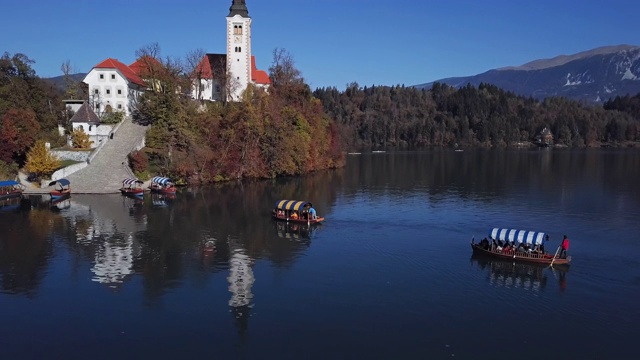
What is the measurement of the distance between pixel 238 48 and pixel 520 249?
67.6m

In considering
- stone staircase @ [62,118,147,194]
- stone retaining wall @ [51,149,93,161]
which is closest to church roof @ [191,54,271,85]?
stone staircase @ [62,118,147,194]

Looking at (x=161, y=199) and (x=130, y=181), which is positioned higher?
(x=130, y=181)

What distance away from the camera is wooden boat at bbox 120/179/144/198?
60309mm

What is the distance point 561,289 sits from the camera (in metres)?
31.0

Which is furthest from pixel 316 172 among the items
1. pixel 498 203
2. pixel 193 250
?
pixel 193 250

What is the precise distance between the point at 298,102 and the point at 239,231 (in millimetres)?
54066

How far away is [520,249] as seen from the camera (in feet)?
119

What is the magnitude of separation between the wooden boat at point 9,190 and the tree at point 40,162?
3.11 m

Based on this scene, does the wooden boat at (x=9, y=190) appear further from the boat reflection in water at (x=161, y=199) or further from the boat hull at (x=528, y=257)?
the boat hull at (x=528, y=257)

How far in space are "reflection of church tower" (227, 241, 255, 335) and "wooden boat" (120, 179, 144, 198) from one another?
2512cm

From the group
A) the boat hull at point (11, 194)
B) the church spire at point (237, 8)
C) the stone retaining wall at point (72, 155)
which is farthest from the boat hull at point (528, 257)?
the church spire at point (237, 8)

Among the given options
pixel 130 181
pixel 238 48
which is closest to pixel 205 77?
pixel 238 48

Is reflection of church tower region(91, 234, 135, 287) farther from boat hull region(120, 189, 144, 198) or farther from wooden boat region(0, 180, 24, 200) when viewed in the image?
wooden boat region(0, 180, 24, 200)

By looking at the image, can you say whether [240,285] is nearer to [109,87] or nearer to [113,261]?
[113,261]
